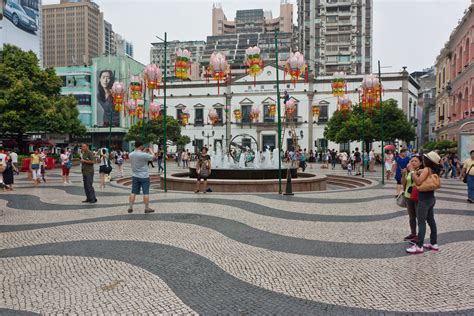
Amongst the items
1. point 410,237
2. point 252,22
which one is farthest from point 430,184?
point 252,22

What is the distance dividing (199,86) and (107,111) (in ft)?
49.6

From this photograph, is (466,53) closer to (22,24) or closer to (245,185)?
(245,185)

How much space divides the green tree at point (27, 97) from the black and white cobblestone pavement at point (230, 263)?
2048cm

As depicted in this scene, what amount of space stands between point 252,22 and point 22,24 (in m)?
103

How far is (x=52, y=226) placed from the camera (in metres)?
7.61

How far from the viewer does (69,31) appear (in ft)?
443

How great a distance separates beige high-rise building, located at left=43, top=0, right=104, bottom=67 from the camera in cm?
13475

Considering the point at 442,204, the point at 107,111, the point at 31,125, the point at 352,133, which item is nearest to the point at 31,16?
the point at 107,111

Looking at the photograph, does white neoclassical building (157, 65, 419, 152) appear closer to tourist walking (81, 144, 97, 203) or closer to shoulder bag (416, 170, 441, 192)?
tourist walking (81, 144, 97, 203)

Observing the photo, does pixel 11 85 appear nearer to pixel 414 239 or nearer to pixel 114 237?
pixel 114 237

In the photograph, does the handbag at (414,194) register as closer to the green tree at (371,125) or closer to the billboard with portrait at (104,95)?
the green tree at (371,125)

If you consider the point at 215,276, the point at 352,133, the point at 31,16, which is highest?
the point at 31,16

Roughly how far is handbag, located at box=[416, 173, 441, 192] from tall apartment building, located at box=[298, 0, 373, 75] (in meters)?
71.3

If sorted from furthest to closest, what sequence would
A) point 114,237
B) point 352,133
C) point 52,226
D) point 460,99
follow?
point 352,133
point 460,99
point 52,226
point 114,237
